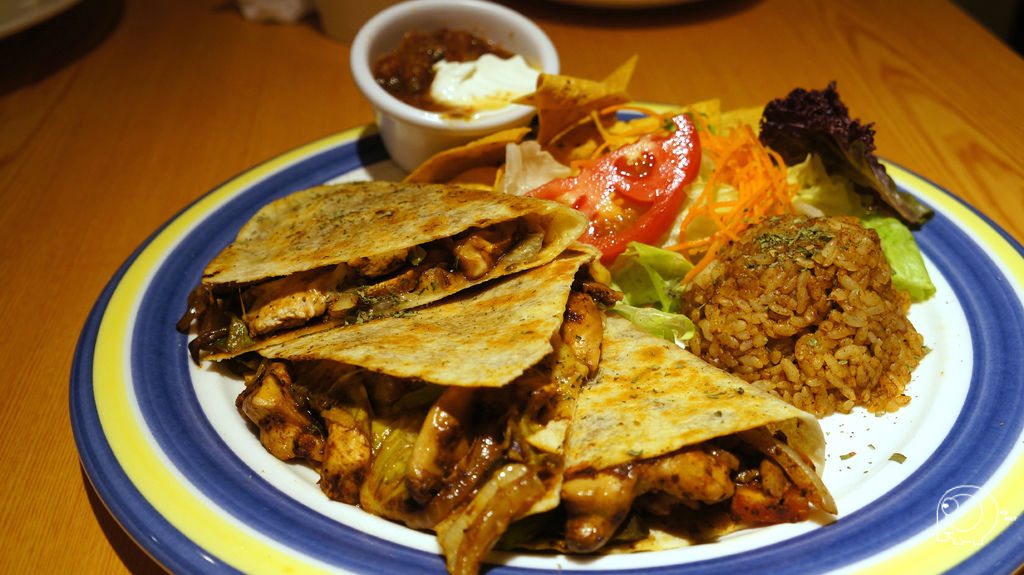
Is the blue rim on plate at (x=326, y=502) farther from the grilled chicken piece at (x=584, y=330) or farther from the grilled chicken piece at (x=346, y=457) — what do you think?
the grilled chicken piece at (x=584, y=330)

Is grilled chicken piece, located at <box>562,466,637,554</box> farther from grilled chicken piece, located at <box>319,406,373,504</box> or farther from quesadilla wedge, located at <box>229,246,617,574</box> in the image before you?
grilled chicken piece, located at <box>319,406,373,504</box>

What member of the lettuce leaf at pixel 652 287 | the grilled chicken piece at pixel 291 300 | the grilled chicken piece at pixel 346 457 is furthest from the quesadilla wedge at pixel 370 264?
the lettuce leaf at pixel 652 287

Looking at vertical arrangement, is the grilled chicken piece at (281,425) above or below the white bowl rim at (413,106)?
below

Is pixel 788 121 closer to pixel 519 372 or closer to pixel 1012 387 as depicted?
pixel 1012 387

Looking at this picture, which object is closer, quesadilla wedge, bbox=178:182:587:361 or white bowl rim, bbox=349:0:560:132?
quesadilla wedge, bbox=178:182:587:361

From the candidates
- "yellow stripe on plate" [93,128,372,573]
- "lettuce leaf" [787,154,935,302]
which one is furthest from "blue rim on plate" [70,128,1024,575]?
"lettuce leaf" [787,154,935,302]

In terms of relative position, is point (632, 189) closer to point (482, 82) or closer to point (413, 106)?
point (482, 82)
